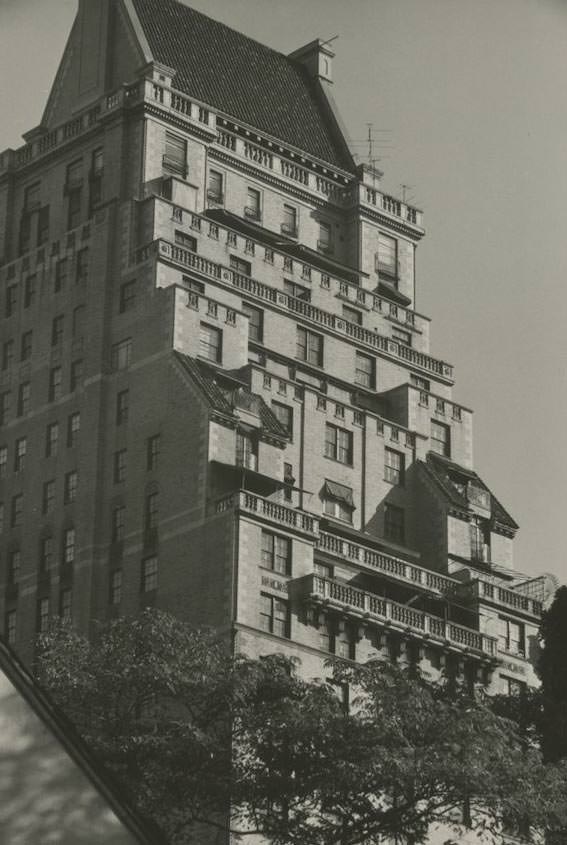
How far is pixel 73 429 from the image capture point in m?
119

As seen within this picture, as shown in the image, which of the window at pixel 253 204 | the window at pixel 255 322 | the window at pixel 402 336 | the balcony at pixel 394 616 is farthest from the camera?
the window at pixel 402 336

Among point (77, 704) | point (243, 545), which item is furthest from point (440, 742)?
point (243, 545)

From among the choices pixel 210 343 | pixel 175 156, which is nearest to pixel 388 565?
pixel 210 343

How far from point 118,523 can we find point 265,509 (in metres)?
9.59

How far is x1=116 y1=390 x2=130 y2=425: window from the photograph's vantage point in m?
117

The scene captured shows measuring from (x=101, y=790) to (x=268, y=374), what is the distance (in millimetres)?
79119

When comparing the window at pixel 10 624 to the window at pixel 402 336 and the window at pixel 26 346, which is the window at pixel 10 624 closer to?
the window at pixel 26 346

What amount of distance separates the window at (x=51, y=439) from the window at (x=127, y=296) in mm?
7216

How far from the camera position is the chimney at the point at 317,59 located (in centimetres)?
14638

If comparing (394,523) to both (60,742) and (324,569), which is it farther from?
(60,742)

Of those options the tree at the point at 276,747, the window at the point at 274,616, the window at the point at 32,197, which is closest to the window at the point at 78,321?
the window at the point at 32,197

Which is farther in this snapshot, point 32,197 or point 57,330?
point 32,197

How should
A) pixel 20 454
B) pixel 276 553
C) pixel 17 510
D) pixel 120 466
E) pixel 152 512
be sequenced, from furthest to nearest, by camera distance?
pixel 20 454
pixel 17 510
pixel 120 466
pixel 152 512
pixel 276 553

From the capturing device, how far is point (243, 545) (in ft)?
352
